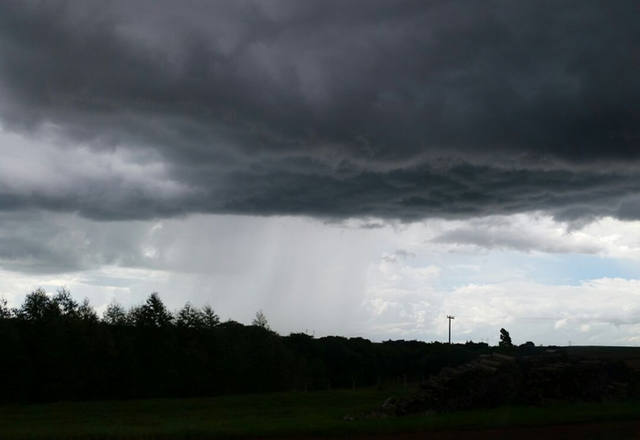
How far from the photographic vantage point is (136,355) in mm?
73188

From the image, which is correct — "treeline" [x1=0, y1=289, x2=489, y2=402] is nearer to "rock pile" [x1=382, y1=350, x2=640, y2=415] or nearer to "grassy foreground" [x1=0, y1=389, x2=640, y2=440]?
"grassy foreground" [x1=0, y1=389, x2=640, y2=440]

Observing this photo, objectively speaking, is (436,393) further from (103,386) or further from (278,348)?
(278,348)

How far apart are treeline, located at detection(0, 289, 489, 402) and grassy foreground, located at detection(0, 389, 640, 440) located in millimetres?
19648

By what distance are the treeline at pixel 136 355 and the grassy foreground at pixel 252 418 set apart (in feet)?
64.5

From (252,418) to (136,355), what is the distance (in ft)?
142

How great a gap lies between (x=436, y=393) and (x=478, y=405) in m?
2.07

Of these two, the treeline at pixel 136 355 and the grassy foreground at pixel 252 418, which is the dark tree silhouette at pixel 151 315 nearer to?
the treeline at pixel 136 355

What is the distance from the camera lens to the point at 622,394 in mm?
37875

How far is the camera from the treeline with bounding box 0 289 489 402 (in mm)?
67812

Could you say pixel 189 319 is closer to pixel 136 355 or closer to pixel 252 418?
pixel 136 355

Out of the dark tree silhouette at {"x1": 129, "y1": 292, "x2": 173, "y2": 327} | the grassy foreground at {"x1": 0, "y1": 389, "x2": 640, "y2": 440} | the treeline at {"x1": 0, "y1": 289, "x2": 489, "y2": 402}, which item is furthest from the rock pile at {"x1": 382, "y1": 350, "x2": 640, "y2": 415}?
the dark tree silhouette at {"x1": 129, "y1": 292, "x2": 173, "y2": 327}

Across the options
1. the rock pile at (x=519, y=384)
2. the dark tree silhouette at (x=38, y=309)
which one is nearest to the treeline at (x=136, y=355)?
the dark tree silhouette at (x=38, y=309)

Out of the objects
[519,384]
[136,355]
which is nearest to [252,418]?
[519,384]

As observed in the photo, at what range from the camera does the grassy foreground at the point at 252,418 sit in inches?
1038
